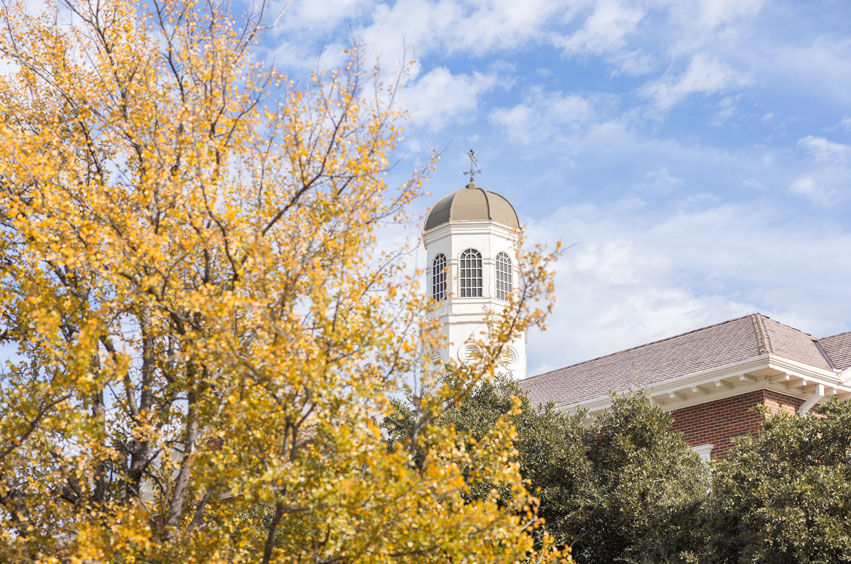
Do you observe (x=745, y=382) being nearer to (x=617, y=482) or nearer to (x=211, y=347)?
(x=617, y=482)

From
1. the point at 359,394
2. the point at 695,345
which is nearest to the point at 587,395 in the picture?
the point at 695,345

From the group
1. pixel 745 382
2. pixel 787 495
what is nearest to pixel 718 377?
pixel 745 382

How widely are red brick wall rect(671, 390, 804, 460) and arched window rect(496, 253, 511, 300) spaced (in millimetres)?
16187

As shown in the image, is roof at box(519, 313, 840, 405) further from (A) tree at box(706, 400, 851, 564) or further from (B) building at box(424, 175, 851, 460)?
(A) tree at box(706, 400, 851, 564)

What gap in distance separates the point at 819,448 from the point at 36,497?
38.1 ft

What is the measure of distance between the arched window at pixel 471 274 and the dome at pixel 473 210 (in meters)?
1.64

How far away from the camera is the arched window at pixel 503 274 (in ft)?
119

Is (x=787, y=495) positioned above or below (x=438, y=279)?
below

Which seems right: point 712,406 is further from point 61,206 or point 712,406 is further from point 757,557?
point 61,206

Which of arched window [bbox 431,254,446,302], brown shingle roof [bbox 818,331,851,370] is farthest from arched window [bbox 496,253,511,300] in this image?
brown shingle roof [bbox 818,331,851,370]

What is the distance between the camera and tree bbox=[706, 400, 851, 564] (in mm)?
13055

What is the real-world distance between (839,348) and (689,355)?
11.8 feet

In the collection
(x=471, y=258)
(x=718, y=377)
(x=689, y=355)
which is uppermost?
(x=471, y=258)

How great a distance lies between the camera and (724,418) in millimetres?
19547
